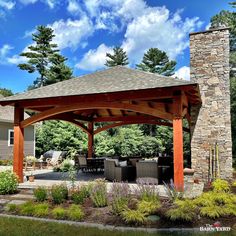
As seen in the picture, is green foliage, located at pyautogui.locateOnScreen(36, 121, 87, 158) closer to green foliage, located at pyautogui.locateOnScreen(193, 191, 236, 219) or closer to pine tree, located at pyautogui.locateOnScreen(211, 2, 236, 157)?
pine tree, located at pyautogui.locateOnScreen(211, 2, 236, 157)

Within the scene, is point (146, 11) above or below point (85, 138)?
above

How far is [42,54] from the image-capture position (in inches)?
1287

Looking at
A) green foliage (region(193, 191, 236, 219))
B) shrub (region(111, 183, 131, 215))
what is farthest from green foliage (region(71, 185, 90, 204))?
green foliage (region(193, 191, 236, 219))

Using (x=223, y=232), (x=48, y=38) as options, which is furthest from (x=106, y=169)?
(x=48, y=38)

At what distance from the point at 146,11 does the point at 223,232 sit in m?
16.6

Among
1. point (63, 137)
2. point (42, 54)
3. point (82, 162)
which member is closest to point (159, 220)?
point (82, 162)

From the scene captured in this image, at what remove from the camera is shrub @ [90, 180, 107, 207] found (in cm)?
639

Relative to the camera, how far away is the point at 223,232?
4.79 metres

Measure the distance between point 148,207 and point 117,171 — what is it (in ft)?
13.2

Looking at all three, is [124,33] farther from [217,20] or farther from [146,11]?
[146,11]

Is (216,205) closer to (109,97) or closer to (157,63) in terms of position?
(109,97)

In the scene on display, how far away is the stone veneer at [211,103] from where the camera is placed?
33.7ft

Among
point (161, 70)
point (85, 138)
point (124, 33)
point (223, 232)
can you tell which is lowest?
point (223, 232)

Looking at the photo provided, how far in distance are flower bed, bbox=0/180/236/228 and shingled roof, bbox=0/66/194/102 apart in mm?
3108
